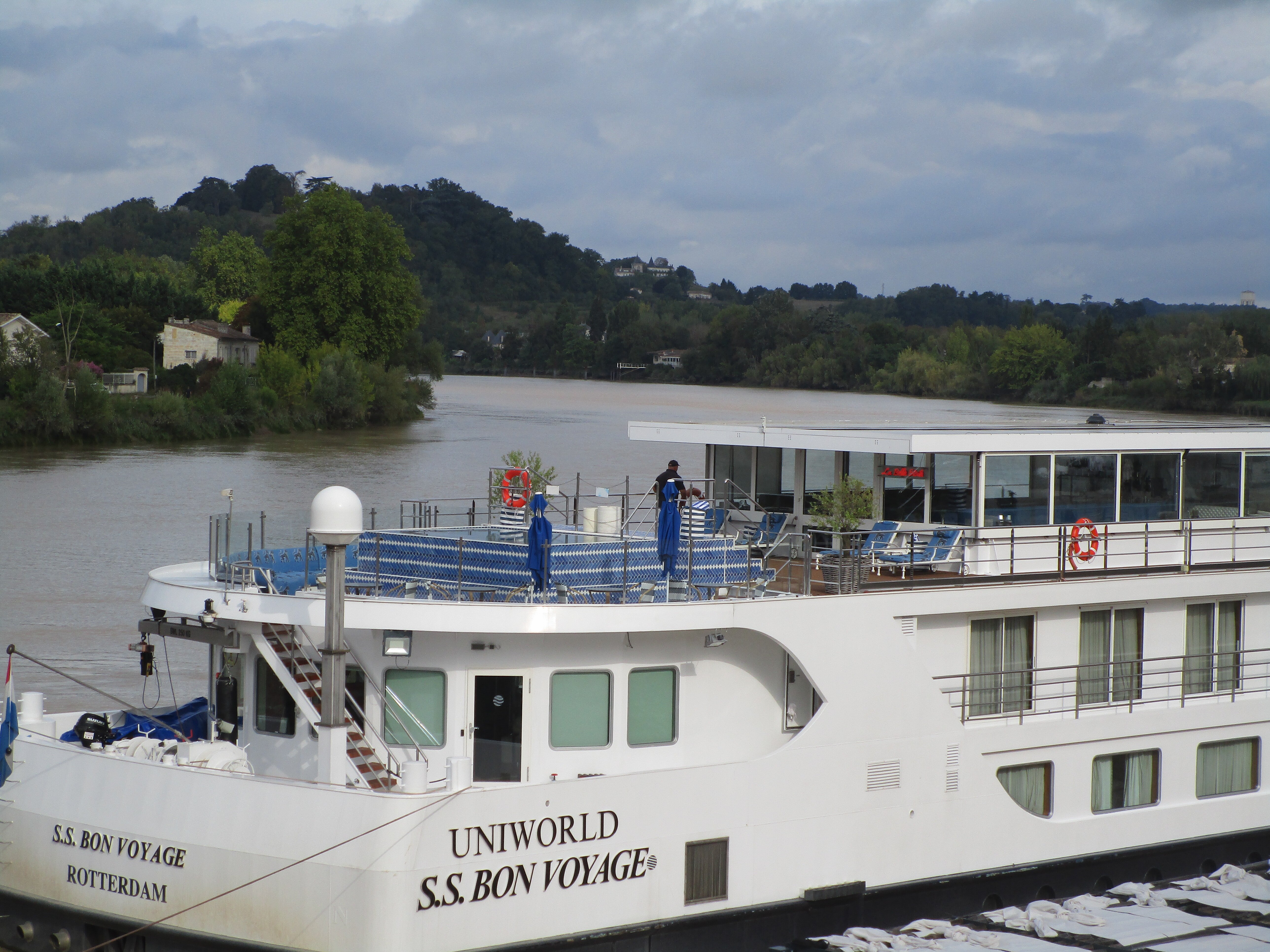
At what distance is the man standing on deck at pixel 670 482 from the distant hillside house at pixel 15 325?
48411 millimetres

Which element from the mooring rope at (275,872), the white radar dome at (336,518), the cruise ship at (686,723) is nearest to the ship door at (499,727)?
the cruise ship at (686,723)

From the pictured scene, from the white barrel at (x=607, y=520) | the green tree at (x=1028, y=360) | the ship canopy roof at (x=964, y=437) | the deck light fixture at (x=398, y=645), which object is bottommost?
the deck light fixture at (x=398, y=645)

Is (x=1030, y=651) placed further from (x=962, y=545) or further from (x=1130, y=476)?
(x=1130, y=476)

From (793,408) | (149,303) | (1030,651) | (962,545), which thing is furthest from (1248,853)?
(149,303)

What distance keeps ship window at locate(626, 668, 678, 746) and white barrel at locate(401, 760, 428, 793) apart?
1.86 meters

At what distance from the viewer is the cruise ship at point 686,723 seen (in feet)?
28.9

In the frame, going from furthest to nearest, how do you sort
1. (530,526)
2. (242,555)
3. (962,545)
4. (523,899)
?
(962,545)
(242,555)
(530,526)
(523,899)

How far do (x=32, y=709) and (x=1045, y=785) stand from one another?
8131 millimetres

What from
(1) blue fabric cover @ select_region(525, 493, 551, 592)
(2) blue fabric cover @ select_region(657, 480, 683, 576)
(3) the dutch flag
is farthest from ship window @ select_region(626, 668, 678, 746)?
(3) the dutch flag

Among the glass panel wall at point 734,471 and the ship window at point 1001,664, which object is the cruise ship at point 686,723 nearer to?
the ship window at point 1001,664

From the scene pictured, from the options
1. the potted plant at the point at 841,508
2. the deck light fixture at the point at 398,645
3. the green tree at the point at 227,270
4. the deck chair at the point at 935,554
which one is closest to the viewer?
the deck light fixture at the point at 398,645

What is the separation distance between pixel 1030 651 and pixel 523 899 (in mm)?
5100

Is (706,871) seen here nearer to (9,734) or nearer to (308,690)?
(308,690)

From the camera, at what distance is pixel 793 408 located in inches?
2398
